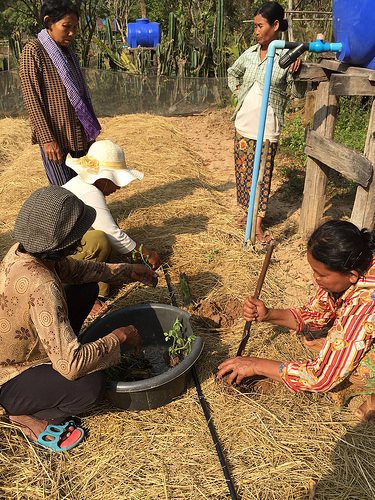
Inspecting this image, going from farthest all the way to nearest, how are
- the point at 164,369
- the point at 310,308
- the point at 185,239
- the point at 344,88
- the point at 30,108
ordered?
1. the point at 185,239
2. the point at 30,108
3. the point at 344,88
4. the point at 164,369
5. the point at 310,308

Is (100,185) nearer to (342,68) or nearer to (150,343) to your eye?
(150,343)

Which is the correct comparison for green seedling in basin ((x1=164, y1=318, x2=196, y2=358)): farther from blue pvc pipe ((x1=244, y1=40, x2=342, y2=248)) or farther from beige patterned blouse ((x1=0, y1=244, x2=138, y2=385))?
blue pvc pipe ((x1=244, y1=40, x2=342, y2=248))

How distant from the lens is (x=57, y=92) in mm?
3465

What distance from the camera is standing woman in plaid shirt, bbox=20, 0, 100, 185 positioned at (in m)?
3.20

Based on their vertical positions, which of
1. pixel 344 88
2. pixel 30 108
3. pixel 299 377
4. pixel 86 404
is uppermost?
pixel 344 88

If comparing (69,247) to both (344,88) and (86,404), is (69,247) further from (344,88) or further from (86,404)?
(344,88)

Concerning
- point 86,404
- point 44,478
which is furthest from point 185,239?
point 44,478

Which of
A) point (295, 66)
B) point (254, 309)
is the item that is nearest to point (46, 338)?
point (254, 309)

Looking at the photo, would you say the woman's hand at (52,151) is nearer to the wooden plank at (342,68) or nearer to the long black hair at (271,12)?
the long black hair at (271,12)

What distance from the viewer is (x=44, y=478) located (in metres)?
1.93

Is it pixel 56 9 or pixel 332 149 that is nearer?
pixel 56 9

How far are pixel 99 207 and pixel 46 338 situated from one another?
1.35m

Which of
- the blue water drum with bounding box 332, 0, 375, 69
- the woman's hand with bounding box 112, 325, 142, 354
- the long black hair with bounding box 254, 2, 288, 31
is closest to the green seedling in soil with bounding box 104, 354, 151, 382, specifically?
the woman's hand with bounding box 112, 325, 142, 354

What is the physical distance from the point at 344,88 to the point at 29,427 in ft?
9.36
